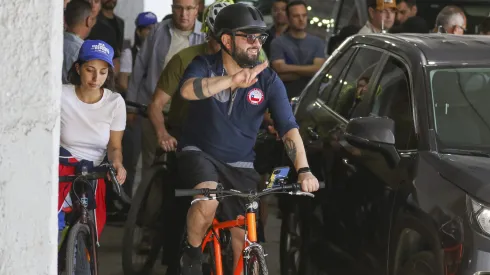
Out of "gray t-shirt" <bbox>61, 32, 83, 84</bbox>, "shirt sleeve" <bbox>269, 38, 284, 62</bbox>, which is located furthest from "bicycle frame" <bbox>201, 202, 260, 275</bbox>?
"shirt sleeve" <bbox>269, 38, 284, 62</bbox>

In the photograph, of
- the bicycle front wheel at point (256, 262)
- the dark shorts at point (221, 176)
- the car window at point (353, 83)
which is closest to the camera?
the bicycle front wheel at point (256, 262)

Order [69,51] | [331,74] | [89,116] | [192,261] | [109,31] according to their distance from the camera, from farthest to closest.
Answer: [109,31] → [69,51] → [331,74] → [89,116] → [192,261]

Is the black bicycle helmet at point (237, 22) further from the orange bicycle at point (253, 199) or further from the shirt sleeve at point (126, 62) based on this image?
the shirt sleeve at point (126, 62)

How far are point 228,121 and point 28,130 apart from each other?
72.1 inches

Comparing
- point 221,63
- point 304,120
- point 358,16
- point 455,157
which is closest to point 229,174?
point 221,63

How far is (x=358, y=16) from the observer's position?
13.9 m

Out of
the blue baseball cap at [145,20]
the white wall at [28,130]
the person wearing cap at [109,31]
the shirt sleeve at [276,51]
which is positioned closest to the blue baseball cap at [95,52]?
the white wall at [28,130]

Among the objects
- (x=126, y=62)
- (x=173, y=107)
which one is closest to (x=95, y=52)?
(x=173, y=107)

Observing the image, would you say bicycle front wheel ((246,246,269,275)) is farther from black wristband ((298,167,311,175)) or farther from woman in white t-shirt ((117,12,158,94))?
woman in white t-shirt ((117,12,158,94))

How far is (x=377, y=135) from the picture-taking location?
6.23m

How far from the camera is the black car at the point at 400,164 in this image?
566cm

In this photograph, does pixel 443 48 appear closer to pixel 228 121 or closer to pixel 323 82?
pixel 228 121

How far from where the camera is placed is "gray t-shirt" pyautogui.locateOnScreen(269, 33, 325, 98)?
38.2 feet

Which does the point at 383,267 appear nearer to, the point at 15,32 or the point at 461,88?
the point at 461,88
